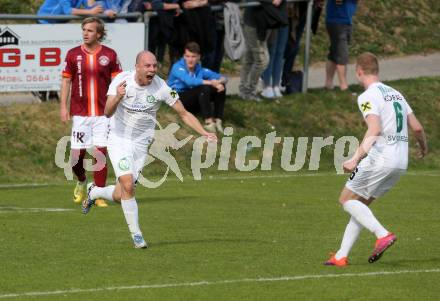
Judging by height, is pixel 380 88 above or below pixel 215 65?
above

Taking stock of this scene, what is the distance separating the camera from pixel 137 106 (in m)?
14.3

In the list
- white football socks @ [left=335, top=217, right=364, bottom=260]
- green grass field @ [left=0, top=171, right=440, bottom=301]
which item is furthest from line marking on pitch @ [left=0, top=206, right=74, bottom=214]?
white football socks @ [left=335, top=217, right=364, bottom=260]

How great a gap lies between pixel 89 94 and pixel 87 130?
50cm

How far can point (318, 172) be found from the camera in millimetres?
23125

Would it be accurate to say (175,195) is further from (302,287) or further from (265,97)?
(302,287)

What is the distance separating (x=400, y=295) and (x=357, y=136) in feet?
44.9

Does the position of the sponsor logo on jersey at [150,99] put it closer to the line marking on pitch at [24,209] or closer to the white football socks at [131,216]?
the white football socks at [131,216]

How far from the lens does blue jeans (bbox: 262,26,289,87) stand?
24.5 m

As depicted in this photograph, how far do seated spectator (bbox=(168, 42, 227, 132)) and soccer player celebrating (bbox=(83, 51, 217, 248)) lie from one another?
7369mm

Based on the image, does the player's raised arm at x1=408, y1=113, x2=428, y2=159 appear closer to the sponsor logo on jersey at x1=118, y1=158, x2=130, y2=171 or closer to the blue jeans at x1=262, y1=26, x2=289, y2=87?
the sponsor logo on jersey at x1=118, y1=158, x2=130, y2=171

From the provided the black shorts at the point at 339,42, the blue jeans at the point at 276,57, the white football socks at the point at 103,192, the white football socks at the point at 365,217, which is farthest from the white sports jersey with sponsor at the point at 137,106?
the black shorts at the point at 339,42

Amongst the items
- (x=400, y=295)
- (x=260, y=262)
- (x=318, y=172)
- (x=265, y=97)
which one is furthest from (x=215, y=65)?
(x=400, y=295)

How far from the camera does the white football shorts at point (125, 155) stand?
46.4ft

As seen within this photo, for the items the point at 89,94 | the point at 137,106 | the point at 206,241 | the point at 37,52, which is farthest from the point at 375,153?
the point at 37,52
